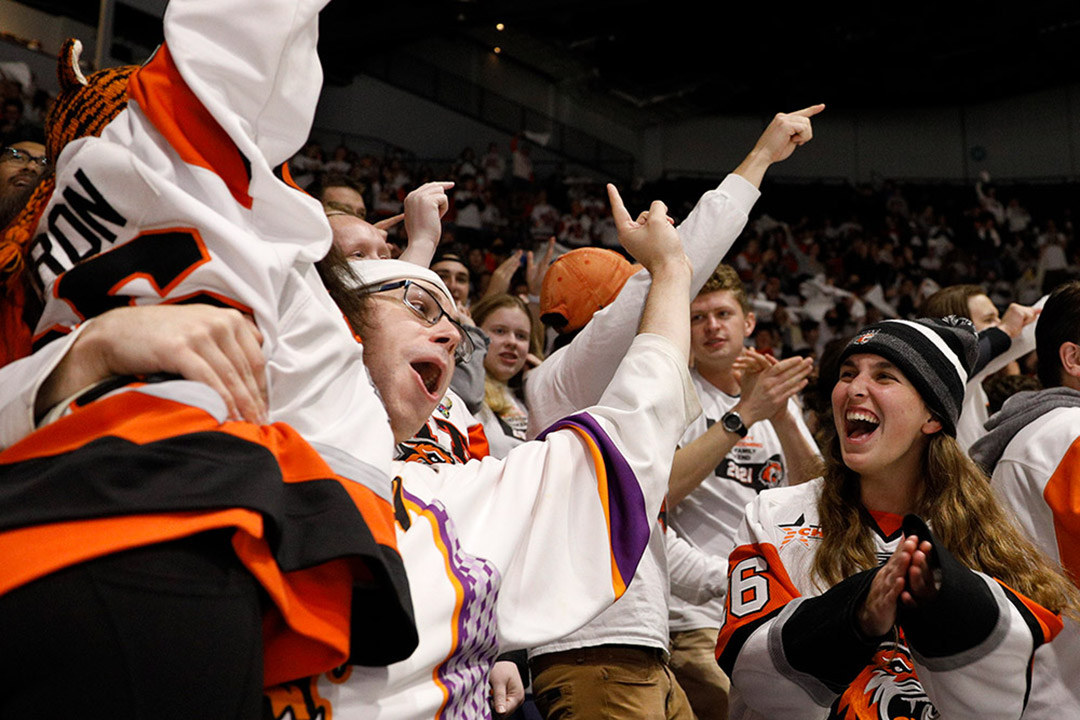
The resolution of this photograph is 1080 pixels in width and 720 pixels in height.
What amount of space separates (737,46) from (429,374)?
16.1 meters

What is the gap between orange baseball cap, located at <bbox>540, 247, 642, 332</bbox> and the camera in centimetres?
267

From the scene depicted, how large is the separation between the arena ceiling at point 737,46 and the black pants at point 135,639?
12359 mm

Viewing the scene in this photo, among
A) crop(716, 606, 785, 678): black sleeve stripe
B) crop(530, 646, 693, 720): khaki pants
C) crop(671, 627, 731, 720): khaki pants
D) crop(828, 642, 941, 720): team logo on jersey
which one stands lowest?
crop(671, 627, 731, 720): khaki pants

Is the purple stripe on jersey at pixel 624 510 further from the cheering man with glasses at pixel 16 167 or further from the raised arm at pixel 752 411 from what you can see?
the cheering man with glasses at pixel 16 167

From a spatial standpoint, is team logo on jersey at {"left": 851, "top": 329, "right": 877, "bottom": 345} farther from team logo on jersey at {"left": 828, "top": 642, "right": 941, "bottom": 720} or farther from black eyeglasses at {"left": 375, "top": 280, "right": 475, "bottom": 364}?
black eyeglasses at {"left": 375, "top": 280, "right": 475, "bottom": 364}

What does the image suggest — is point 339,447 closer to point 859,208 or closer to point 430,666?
point 430,666

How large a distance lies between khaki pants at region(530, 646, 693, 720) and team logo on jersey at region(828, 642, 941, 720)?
57cm

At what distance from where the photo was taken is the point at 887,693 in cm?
197

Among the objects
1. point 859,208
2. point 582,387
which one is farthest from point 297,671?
point 859,208

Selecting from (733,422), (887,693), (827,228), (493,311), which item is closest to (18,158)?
(493,311)

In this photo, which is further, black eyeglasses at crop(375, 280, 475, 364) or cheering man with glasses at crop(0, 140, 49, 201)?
cheering man with glasses at crop(0, 140, 49, 201)

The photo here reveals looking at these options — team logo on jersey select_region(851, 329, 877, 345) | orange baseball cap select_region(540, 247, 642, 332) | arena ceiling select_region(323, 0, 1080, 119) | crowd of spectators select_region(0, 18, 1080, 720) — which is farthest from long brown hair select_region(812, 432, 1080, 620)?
arena ceiling select_region(323, 0, 1080, 119)

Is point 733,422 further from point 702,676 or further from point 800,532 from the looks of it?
point 702,676

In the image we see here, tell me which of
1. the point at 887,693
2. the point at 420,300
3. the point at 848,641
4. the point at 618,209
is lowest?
the point at 887,693
